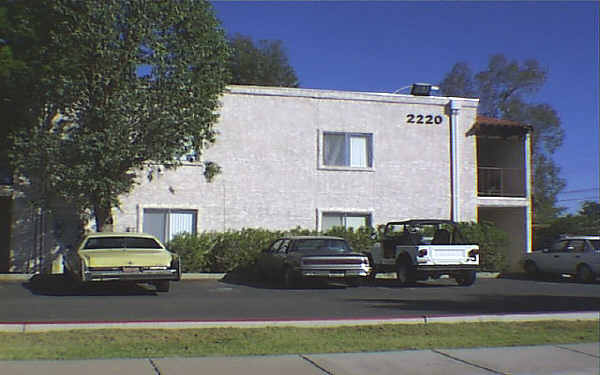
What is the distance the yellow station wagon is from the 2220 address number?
442 inches

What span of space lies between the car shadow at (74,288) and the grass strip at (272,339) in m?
5.80

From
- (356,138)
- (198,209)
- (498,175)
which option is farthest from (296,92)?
(498,175)

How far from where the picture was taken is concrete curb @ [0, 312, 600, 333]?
9102 millimetres

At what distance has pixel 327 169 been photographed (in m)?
22.2

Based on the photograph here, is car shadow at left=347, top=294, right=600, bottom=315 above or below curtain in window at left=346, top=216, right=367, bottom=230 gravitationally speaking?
below

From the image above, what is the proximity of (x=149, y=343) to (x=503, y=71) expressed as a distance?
39609mm

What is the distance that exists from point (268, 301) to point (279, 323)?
3.56 meters

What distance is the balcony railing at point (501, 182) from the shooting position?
81.9 ft

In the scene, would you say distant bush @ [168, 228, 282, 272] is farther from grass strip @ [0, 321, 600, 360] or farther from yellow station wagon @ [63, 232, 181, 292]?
grass strip @ [0, 321, 600, 360]

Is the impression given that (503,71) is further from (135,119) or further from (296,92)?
(135,119)

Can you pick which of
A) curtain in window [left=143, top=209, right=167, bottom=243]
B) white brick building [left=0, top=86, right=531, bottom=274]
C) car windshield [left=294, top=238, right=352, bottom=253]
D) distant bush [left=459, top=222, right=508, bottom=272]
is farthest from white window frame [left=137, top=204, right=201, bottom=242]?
distant bush [left=459, top=222, right=508, bottom=272]

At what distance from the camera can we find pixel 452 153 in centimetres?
2342

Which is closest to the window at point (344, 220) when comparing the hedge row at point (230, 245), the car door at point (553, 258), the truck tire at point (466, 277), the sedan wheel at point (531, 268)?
the hedge row at point (230, 245)

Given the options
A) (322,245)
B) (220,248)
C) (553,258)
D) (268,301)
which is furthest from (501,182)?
(268,301)
